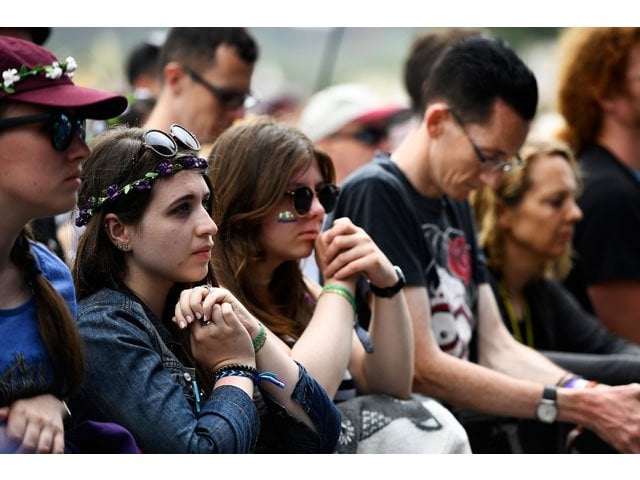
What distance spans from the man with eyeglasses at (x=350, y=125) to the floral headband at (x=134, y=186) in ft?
10.5

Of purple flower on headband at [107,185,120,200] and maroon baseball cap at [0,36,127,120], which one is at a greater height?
maroon baseball cap at [0,36,127,120]

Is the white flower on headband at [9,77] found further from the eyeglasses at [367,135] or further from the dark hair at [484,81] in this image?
the eyeglasses at [367,135]

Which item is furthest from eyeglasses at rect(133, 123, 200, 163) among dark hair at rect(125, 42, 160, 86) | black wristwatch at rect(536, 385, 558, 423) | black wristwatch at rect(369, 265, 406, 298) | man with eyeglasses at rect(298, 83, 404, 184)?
dark hair at rect(125, 42, 160, 86)

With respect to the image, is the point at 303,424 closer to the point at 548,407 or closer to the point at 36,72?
the point at 36,72

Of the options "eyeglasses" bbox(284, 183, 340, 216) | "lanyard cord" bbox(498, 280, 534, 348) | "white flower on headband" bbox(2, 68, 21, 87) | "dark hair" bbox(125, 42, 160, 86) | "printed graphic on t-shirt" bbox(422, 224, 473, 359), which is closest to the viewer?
"white flower on headband" bbox(2, 68, 21, 87)

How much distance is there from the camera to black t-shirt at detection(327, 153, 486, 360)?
3617 millimetres

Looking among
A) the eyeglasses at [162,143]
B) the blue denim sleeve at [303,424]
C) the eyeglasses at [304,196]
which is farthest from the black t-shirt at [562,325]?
the eyeglasses at [162,143]

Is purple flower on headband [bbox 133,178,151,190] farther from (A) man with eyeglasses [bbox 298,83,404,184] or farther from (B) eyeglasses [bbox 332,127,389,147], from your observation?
(B) eyeglasses [bbox 332,127,389,147]

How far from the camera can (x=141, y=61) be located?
665 cm

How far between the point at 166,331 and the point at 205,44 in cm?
227

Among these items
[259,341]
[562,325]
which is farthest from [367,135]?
[259,341]

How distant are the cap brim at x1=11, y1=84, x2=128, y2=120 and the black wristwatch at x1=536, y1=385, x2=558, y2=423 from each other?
2065 millimetres

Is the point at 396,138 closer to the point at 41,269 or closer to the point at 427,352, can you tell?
the point at 427,352
